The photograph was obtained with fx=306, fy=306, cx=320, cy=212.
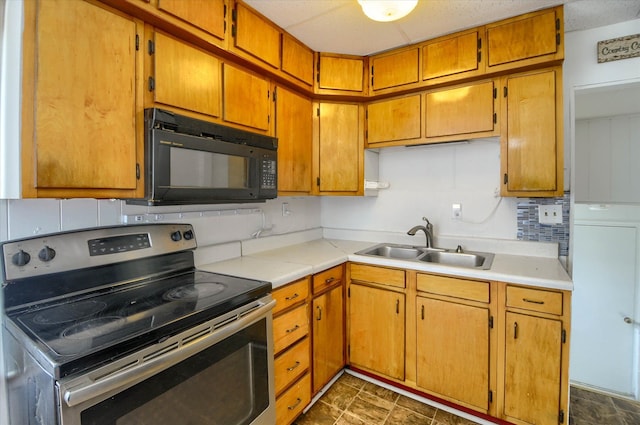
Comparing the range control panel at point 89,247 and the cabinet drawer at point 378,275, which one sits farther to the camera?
the cabinet drawer at point 378,275

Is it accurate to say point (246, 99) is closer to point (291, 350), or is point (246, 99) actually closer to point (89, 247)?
point (89, 247)

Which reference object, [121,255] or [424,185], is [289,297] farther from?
[424,185]

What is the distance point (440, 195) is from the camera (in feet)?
8.05

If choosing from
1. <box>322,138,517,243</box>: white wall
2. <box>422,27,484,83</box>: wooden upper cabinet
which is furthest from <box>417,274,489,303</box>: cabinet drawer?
<box>422,27,484,83</box>: wooden upper cabinet

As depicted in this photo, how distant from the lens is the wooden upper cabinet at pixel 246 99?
1717 millimetres

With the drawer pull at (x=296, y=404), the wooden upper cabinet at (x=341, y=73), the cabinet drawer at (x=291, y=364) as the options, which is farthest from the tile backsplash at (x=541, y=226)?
the drawer pull at (x=296, y=404)

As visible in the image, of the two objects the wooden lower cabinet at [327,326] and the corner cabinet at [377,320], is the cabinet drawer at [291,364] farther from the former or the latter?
the corner cabinet at [377,320]

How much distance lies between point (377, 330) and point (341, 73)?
1.93 meters

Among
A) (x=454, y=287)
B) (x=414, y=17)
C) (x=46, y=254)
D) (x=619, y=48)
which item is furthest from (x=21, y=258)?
(x=619, y=48)

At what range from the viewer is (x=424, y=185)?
2.52 m

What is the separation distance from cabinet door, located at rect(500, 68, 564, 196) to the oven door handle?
6.00 feet

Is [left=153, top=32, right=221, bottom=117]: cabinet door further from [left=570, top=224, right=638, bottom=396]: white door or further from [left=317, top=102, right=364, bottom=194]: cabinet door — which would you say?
[left=570, top=224, right=638, bottom=396]: white door

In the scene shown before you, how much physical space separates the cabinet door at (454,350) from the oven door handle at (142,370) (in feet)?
4.02

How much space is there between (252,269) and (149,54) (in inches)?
46.1
